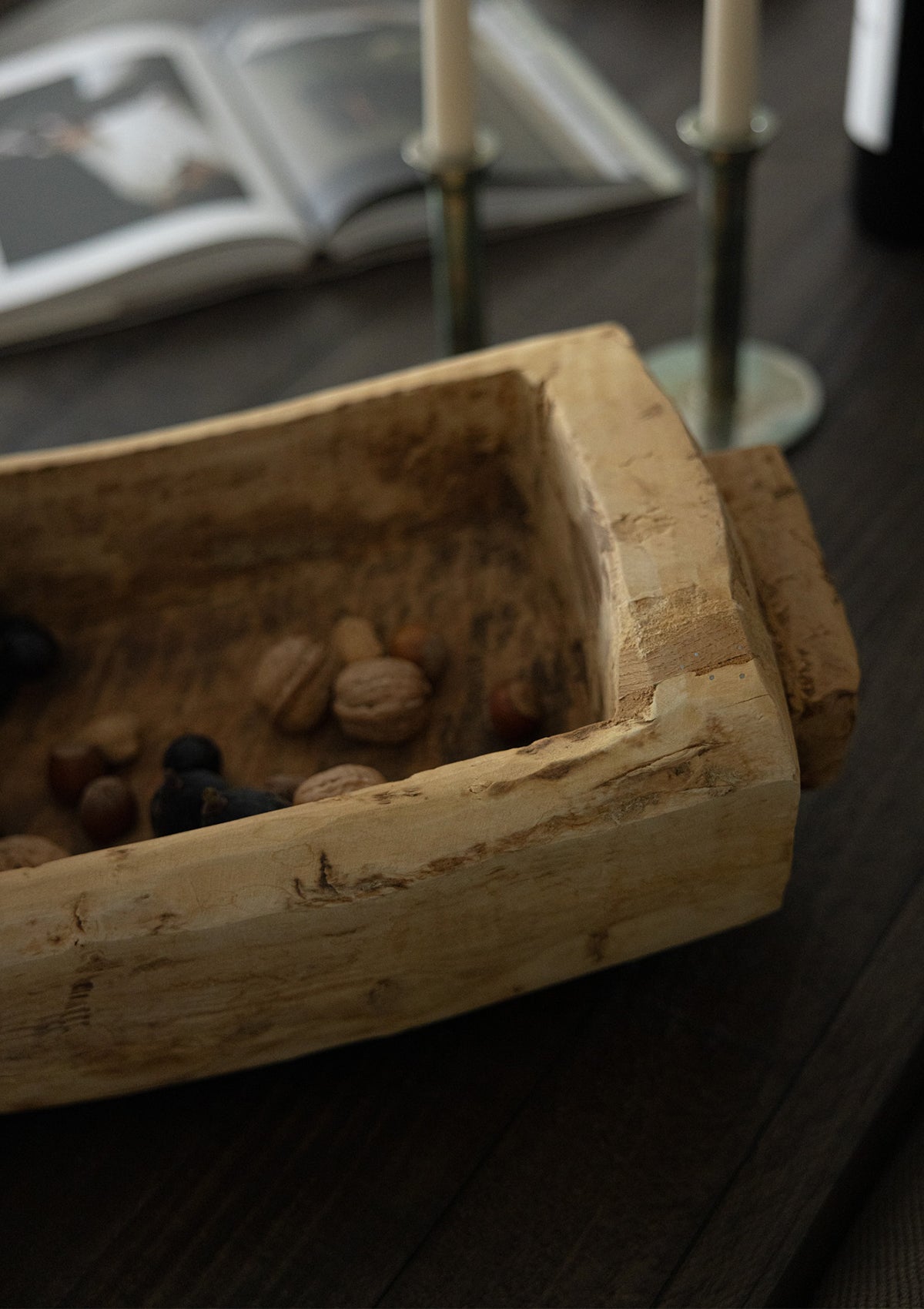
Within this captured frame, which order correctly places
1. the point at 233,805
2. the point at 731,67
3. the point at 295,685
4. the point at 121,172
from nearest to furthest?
the point at 233,805 → the point at 295,685 → the point at 731,67 → the point at 121,172

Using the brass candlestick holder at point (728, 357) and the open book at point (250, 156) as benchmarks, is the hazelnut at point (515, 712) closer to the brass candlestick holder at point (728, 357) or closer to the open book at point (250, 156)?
the brass candlestick holder at point (728, 357)

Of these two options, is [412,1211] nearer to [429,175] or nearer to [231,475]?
[231,475]

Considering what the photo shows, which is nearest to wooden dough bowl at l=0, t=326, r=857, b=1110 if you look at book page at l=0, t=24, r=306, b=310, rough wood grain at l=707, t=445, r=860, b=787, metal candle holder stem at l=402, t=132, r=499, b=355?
rough wood grain at l=707, t=445, r=860, b=787

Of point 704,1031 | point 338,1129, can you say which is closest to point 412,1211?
point 338,1129

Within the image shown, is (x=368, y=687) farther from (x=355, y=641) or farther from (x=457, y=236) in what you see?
(x=457, y=236)

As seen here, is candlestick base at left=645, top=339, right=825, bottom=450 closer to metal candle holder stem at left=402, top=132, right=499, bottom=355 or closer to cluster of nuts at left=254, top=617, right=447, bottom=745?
metal candle holder stem at left=402, top=132, right=499, bottom=355

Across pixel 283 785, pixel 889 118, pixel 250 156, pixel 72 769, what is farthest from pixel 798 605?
pixel 250 156
